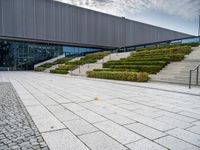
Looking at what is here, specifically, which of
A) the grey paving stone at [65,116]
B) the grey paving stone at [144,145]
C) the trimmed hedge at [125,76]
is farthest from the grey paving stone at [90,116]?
the trimmed hedge at [125,76]

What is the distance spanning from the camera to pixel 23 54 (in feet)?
115

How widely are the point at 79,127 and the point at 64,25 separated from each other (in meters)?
34.1

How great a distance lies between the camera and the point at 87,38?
37.9 m

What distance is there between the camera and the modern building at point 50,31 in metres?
30.7

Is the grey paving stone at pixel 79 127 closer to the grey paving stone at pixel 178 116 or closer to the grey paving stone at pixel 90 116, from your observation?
the grey paving stone at pixel 90 116

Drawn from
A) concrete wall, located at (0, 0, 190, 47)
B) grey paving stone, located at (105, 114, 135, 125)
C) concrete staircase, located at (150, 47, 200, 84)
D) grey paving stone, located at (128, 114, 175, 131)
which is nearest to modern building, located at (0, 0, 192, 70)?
concrete wall, located at (0, 0, 190, 47)

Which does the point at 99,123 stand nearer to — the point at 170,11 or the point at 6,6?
the point at 170,11

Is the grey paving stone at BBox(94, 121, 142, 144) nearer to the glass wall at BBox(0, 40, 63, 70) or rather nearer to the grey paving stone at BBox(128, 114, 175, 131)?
the grey paving stone at BBox(128, 114, 175, 131)

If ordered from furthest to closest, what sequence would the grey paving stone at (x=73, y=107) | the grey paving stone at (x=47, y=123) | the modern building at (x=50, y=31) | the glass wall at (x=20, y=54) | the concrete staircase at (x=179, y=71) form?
the glass wall at (x=20, y=54)
the modern building at (x=50, y=31)
the concrete staircase at (x=179, y=71)
the grey paving stone at (x=73, y=107)
the grey paving stone at (x=47, y=123)

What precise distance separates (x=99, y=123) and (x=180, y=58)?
522 inches

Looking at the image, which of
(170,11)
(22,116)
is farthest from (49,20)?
(22,116)

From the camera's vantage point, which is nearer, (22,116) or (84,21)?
(22,116)

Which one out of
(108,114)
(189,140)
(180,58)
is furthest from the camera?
(180,58)

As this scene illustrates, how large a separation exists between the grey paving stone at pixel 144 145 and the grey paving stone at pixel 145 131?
0.21 meters
